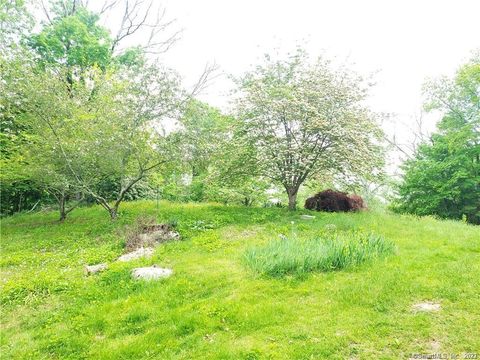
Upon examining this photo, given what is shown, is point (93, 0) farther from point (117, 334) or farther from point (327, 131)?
point (117, 334)

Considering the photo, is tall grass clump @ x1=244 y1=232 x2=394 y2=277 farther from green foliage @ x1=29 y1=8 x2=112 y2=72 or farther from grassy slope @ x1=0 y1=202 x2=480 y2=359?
green foliage @ x1=29 y1=8 x2=112 y2=72

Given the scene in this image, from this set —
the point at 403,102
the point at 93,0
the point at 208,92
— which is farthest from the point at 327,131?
the point at 403,102

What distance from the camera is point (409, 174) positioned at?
56.3ft

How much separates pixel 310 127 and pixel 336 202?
3574 mm

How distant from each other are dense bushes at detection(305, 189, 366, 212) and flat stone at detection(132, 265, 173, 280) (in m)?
7.73

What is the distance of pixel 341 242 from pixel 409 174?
13.6 metres

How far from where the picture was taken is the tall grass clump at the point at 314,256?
17.7 ft

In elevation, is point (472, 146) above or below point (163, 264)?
above

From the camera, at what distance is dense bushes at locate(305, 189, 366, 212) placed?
1197cm

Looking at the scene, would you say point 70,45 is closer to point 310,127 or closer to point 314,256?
point 310,127

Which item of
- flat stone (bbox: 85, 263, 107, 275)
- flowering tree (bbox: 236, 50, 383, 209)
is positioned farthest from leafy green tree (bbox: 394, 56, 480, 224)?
flat stone (bbox: 85, 263, 107, 275)

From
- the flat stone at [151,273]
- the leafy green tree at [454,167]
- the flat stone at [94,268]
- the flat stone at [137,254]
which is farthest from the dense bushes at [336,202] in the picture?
the flat stone at [94,268]

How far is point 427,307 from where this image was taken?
400 cm

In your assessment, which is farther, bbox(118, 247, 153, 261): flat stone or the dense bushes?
the dense bushes
